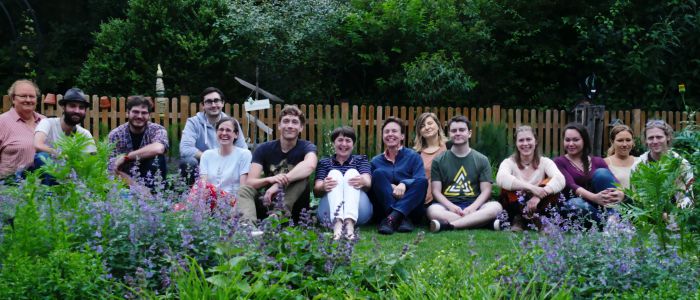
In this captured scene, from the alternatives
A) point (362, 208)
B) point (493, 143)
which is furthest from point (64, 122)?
point (493, 143)

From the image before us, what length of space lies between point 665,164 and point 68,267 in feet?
9.00

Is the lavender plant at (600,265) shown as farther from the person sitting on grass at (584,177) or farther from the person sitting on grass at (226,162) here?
the person sitting on grass at (226,162)

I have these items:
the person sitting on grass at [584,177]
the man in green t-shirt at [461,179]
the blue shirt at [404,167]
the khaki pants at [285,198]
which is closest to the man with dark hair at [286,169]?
the khaki pants at [285,198]

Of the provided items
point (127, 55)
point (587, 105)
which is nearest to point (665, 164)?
point (587, 105)

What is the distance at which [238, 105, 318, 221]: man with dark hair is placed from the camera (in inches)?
242

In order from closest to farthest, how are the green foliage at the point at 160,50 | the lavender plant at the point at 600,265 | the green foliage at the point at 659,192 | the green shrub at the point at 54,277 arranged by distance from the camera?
the green shrub at the point at 54,277 → the lavender plant at the point at 600,265 → the green foliage at the point at 659,192 → the green foliage at the point at 160,50

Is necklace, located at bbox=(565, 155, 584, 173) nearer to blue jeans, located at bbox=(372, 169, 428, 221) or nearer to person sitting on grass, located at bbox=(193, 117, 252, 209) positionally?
blue jeans, located at bbox=(372, 169, 428, 221)

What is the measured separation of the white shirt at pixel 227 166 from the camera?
6.28m

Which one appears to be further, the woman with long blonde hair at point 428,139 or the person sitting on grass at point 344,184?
the woman with long blonde hair at point 428,139

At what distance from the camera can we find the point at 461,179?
22.4 feet

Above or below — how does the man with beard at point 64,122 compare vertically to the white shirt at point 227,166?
above

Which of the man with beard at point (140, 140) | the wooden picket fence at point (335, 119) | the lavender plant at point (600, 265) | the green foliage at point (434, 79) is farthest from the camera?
the green foliage at point (434, 79)

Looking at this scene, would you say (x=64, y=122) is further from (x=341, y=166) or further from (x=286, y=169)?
(x=341, y=166)

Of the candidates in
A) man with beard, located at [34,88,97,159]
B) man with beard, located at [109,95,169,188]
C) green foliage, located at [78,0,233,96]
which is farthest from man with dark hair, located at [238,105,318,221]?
green foliage, located at [78,0,233,96]
